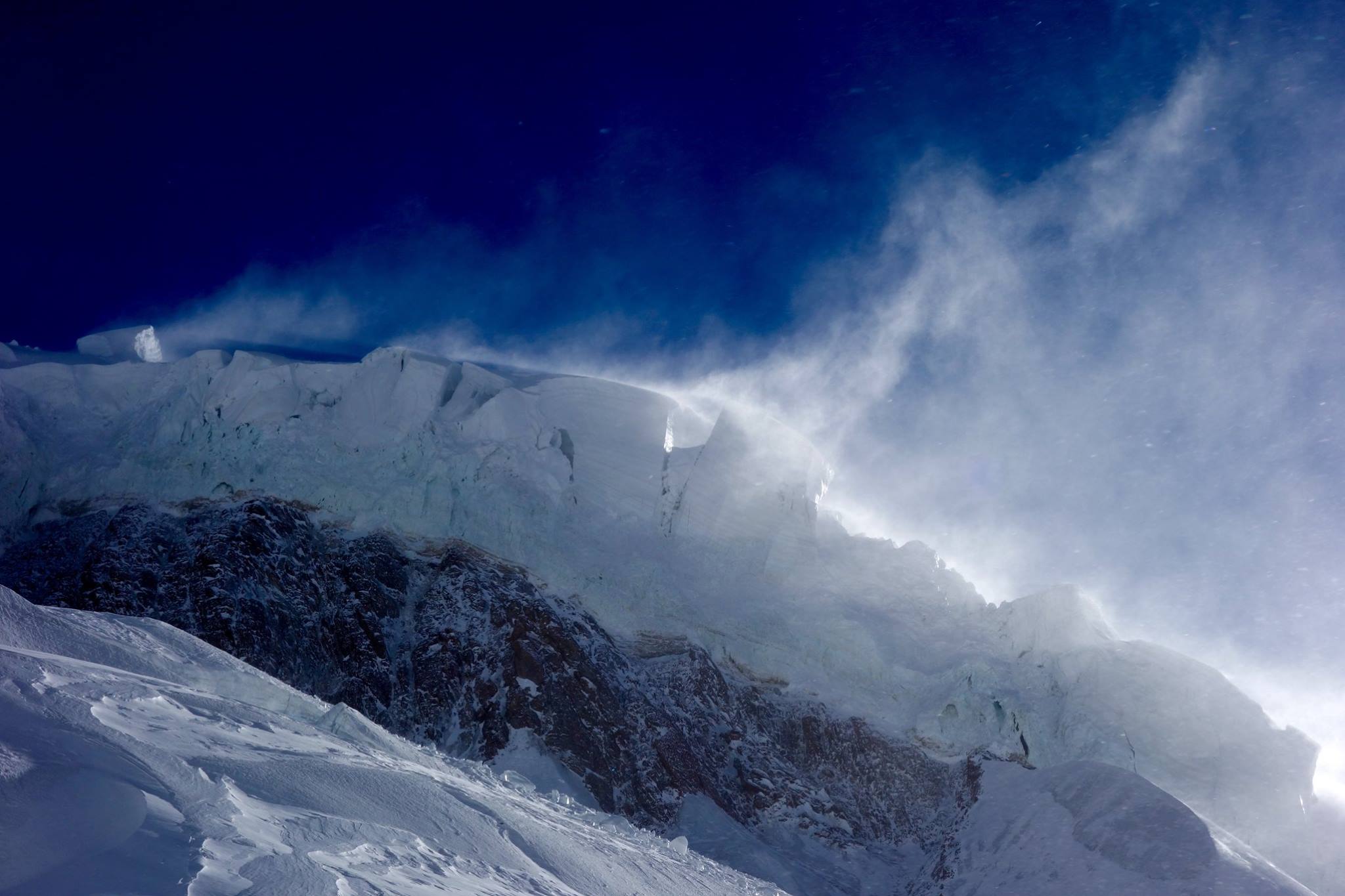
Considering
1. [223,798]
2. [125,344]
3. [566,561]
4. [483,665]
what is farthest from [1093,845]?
[125,344]

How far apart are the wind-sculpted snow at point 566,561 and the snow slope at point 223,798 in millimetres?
35271

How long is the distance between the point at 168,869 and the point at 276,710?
543 inches

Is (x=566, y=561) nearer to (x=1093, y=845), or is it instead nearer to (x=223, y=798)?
(x=1093, y=845)

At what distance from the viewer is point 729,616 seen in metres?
64.3

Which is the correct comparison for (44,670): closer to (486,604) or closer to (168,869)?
(168,869)

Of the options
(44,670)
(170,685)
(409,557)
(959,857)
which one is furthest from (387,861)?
(409,557)

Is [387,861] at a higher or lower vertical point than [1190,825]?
lower

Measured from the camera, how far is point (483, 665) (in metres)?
56.3

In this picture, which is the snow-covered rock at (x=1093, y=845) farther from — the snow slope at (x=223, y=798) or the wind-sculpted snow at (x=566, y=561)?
the snow slope at (x=223, y=798)

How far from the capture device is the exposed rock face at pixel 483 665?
53625 mm

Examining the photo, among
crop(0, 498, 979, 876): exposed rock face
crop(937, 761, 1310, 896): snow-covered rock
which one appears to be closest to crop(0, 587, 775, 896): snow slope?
crop(937, 761, 1310, 896): snow-covered rock

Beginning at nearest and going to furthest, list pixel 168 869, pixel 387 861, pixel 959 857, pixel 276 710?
pixel 168 869
pixel 387 861
pixel 276 710
pixel 959 857

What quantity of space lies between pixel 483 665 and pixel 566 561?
950 cm

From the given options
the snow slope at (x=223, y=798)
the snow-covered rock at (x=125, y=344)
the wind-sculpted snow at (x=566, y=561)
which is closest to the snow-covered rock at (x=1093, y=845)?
the wind-sculpted snow at (x=566, y=561)
